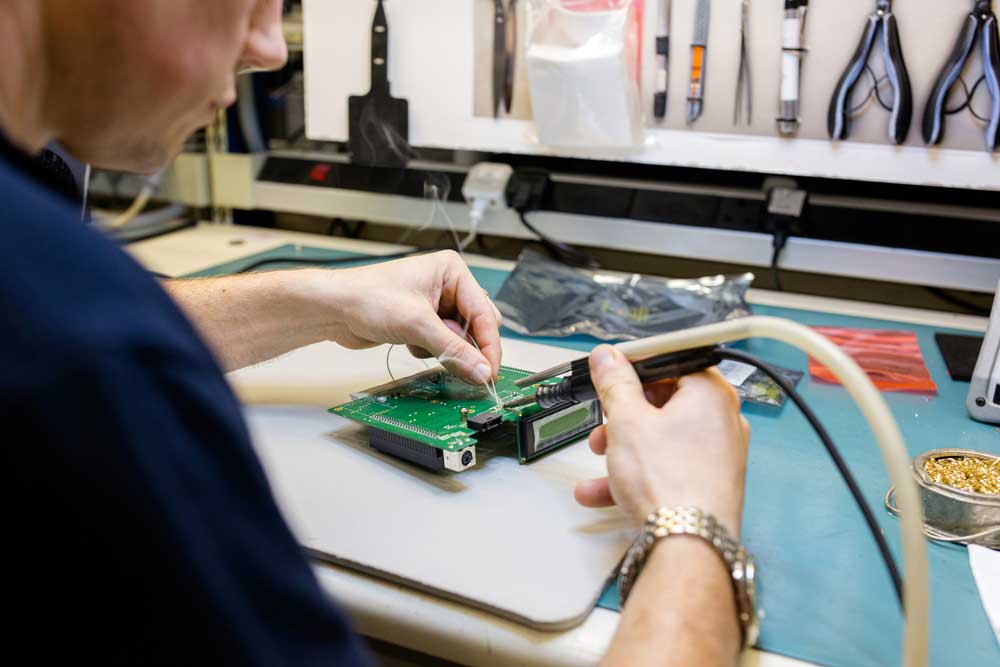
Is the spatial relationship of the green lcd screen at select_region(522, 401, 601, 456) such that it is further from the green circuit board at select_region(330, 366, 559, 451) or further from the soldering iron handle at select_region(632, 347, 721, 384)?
the soldering iron handle at select_region(632, 347, 721, 384)

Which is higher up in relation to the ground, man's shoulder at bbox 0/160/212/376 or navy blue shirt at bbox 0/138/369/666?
man's shoulder at bbox 0/160/212/376

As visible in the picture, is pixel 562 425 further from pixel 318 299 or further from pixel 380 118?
pixel 380 118

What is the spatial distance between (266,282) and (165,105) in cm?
54

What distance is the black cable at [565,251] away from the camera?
1.60 meters

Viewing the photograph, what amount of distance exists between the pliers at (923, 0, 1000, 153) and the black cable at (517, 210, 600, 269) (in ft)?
1.97

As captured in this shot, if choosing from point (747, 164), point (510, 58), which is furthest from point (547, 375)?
point (510, 58)

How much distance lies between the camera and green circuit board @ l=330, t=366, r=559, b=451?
0.84 m

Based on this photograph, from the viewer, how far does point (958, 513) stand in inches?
30.9

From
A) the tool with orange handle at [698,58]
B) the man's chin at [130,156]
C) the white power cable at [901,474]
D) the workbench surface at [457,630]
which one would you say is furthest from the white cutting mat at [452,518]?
the tool with orange handle at [698,58]

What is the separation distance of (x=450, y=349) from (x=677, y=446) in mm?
346

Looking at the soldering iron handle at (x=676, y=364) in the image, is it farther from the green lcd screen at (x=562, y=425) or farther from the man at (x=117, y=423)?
the man at (x=117, y=423)

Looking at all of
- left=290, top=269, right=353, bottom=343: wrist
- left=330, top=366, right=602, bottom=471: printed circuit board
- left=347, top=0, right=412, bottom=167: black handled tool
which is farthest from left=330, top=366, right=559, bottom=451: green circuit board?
left=347, top=0, right=412, bottom=167: black handled tool

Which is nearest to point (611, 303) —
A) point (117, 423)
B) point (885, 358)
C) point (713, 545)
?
point (885, 358)

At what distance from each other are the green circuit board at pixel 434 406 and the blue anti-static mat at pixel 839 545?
8.7 inches
